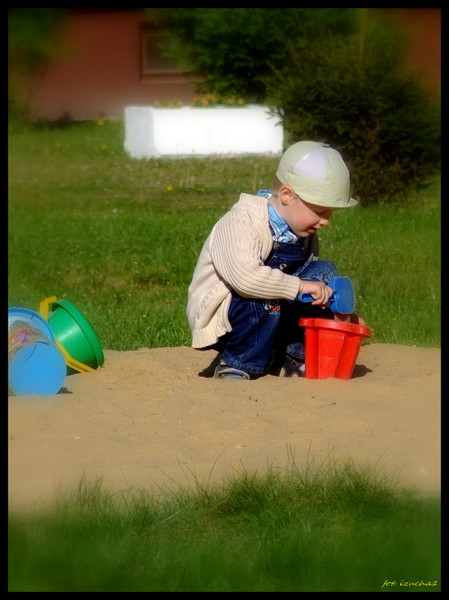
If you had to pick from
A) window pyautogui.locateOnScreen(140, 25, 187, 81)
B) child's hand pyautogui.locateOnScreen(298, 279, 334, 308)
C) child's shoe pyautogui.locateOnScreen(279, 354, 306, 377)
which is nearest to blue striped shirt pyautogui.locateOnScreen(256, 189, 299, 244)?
child's hand pyautogui.locateOnScreen(298, 279, 334, 308)

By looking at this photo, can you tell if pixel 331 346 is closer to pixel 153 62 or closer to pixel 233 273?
pixel 233 273

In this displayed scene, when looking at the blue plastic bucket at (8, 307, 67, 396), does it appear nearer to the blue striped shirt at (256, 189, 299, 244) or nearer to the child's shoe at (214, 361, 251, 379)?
the child's shoe at (214, 361, 251, 379)

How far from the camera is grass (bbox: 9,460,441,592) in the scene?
2701 millimetres

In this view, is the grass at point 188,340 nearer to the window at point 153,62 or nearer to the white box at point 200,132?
the white box at point 200,132

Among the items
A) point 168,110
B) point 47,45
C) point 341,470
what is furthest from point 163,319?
point 47,45

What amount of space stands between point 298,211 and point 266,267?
311 mm

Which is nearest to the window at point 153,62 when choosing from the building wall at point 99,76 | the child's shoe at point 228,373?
the building wall at point 99,76

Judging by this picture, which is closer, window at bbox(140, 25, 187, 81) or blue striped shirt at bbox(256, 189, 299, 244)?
blue striped shirt at bbox(256, 189, 299, 244)

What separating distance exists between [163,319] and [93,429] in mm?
2430

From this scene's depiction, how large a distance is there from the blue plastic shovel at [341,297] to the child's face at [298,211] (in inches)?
10.9

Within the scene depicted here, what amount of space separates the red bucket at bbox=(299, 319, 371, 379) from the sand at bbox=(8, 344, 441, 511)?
9cm

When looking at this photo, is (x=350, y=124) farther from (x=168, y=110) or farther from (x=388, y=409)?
(x=388, y=409)

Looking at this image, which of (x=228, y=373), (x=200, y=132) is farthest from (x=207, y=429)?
(x=200, y=132)

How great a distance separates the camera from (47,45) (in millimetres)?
20344
